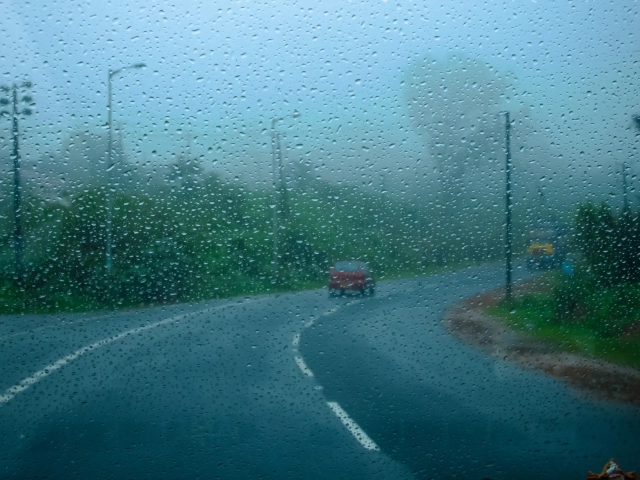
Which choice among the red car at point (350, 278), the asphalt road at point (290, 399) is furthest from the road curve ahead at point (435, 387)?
the red car at point (350, 278)

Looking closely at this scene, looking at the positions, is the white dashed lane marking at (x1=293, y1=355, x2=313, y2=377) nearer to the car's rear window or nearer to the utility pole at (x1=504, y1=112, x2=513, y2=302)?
the car's rear window

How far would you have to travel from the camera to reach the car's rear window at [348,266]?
547cm

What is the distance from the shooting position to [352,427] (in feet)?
18.2

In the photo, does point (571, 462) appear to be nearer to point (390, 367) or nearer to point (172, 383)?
point (390, 367)

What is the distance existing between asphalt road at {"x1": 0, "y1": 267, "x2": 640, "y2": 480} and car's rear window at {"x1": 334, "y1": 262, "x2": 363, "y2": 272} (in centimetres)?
20

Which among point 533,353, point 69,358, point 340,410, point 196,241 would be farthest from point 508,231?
point 69,358

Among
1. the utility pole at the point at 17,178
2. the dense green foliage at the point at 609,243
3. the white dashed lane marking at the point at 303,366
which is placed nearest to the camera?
the utility pole at the point at 17,178

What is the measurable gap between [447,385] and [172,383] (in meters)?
1.84

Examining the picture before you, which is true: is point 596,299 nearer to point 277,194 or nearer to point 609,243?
point 609,243

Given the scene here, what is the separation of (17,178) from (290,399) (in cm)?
230

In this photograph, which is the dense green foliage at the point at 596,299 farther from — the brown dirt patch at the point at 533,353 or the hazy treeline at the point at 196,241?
the hazy treeline at the point at 196,241

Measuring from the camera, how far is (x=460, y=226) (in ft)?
18.9

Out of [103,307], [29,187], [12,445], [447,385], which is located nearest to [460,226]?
[447,385]

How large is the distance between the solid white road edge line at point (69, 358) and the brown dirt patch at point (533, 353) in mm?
1638
